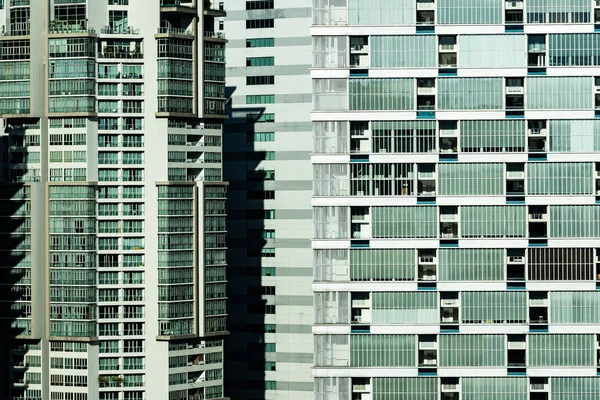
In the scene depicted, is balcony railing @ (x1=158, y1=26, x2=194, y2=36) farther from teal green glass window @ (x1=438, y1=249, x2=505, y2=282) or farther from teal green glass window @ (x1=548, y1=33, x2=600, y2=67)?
teal green glass window @ (x1=438, y1=249, x2=505, y2=282)

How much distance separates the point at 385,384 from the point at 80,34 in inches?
2267

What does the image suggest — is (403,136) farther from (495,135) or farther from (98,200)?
(98,200)

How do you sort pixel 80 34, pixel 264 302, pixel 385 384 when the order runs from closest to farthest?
pixel 385 384 < pixel 80 34 < pixel 264 302

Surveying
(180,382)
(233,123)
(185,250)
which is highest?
(233,123)

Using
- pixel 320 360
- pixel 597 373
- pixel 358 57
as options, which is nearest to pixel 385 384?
pixel 320 360

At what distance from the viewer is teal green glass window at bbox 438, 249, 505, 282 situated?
104m

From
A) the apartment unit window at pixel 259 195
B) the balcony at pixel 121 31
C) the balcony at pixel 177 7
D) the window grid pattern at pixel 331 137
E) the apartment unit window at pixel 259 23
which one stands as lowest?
the apartment unit window at pixel 259 195

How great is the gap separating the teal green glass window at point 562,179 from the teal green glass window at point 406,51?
1010 centimetres

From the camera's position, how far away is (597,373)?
343ft

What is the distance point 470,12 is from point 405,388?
84.6ft

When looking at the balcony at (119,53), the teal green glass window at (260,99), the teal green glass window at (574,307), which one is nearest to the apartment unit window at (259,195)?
the teal green glass window at (260,99)

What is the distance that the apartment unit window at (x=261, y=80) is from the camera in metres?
170

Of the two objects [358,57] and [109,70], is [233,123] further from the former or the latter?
[358,57]

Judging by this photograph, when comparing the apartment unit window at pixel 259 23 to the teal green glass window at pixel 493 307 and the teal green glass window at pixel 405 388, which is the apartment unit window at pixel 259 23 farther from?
the teal green glass window at pixel 405 388
